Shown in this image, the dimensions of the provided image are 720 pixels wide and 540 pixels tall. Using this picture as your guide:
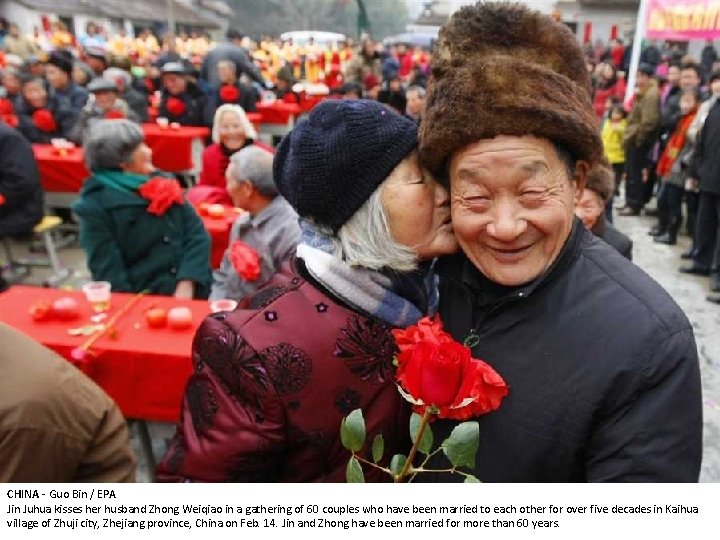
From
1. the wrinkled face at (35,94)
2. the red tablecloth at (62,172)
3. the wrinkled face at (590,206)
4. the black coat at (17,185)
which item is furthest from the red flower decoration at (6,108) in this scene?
the wrinkled face at (590,206)

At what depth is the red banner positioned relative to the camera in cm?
515

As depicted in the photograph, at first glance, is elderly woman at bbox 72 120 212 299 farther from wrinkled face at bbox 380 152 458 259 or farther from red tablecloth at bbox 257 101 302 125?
red tablecloth at bbox 257 101 302 125

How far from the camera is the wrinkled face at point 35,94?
5.53 meters

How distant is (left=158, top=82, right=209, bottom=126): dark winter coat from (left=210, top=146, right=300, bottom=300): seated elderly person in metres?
4.29

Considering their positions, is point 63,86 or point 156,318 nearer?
point 156,318

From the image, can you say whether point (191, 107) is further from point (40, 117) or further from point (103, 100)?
point (40, 117)

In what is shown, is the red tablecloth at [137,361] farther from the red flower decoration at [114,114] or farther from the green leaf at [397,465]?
the red flower decoration at [114,114]

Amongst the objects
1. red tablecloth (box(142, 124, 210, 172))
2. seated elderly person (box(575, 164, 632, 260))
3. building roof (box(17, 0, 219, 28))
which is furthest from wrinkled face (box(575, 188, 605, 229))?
building roof (box(17, 0, 219, 28))

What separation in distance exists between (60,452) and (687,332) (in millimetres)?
1181

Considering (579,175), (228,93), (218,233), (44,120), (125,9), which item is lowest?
(218,233)

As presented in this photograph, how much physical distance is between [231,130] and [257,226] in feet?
5.67

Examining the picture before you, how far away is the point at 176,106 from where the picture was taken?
630 cm

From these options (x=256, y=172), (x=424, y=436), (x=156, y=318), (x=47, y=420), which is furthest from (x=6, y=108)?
(x=424, y=436)
